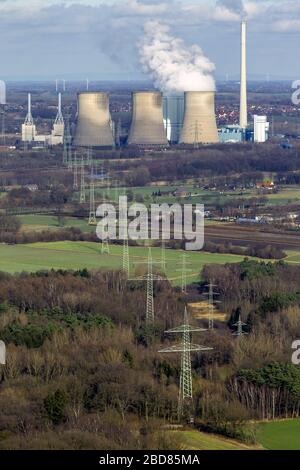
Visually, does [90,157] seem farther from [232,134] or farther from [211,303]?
[211,303]

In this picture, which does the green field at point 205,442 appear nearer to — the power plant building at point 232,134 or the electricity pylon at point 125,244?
the electricity pylon at point 125,244

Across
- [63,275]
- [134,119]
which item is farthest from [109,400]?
[134,119]

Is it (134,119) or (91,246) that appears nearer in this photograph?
(91,246)

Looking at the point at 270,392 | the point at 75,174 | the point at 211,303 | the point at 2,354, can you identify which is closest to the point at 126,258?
the point at 211,303

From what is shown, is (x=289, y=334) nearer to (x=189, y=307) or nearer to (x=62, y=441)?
(x=189, y=307)

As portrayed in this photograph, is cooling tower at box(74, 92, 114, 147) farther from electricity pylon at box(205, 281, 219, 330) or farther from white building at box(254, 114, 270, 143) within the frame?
electricity pylon at box(205, 281, 219, 330)

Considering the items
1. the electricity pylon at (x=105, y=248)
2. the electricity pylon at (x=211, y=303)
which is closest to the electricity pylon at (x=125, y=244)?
the electricity pylon at (x=105, y=248)
